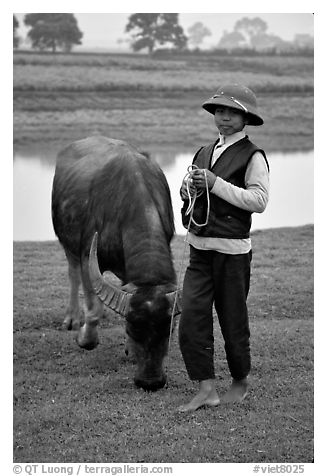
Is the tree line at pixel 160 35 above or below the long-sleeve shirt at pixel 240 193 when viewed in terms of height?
above

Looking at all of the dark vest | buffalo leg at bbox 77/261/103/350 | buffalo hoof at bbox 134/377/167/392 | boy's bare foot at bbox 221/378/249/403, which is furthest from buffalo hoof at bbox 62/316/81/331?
the dark vest

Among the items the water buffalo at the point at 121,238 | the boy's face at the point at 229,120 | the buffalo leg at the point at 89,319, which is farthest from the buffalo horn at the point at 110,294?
the boy's face at the point at 229,120

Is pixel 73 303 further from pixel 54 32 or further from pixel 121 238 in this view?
pixel 54 32

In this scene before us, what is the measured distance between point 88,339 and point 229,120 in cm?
273

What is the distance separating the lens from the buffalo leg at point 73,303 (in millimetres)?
7391

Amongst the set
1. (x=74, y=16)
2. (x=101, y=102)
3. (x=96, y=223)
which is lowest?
(x=96, y=223)

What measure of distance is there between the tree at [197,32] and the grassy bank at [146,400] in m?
4.69

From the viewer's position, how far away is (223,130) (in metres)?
5.03

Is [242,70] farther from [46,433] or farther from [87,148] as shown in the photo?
[46,433]

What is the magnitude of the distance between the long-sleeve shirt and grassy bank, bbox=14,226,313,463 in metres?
1.21

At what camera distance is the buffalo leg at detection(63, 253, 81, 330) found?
24.2ft

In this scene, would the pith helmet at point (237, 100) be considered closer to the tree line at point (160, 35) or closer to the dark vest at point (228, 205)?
the dark vest at point (228, 205)

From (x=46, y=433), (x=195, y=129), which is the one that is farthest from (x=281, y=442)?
(x=195, y=129)
